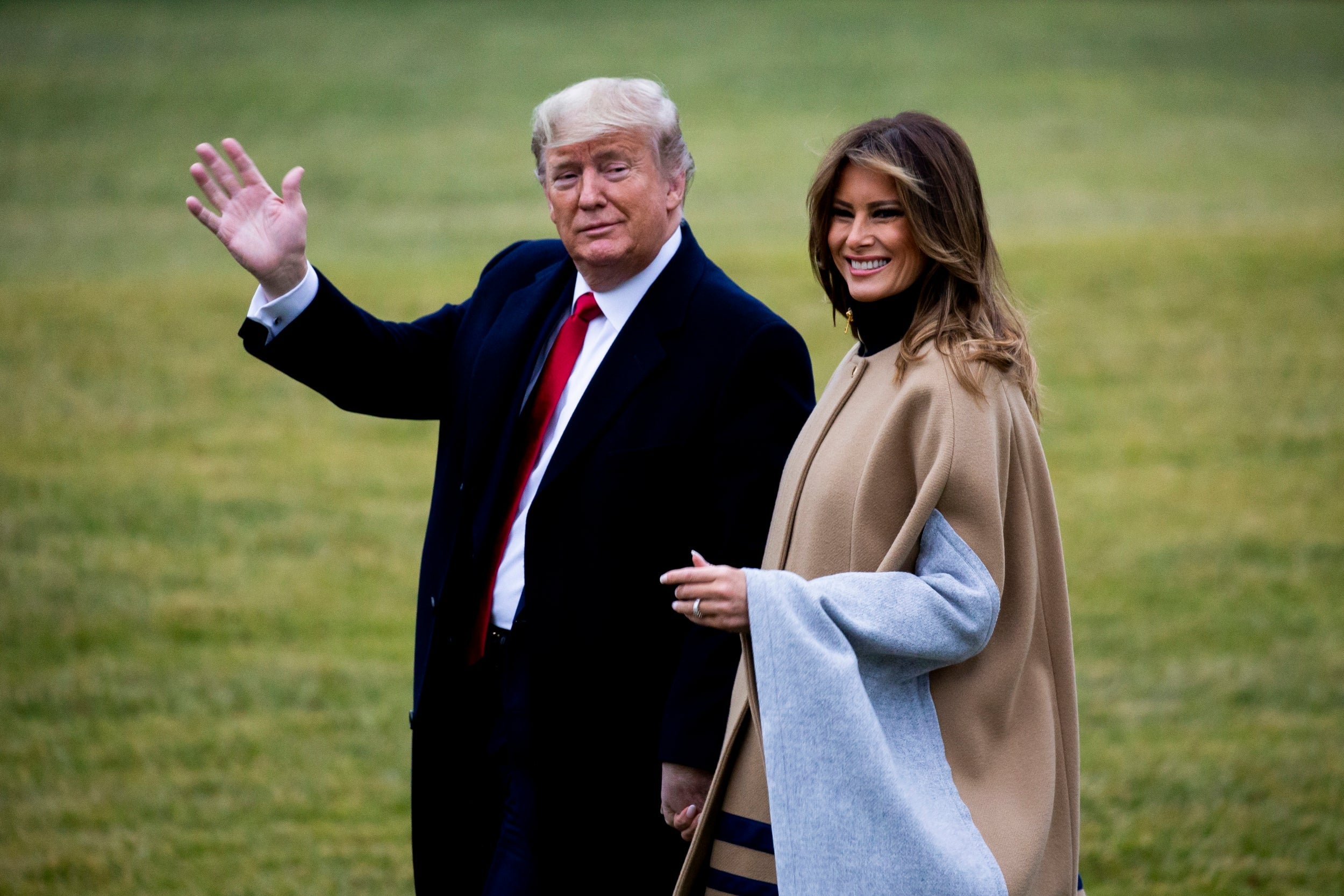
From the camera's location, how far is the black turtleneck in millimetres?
2773

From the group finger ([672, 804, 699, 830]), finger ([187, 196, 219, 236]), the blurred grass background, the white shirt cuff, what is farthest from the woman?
finger ([187, 196, 219, 236])

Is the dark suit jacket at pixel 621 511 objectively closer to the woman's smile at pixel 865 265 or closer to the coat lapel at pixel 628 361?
the coat lapel at pixel 628 361

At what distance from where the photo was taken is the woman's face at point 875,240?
2734 mm

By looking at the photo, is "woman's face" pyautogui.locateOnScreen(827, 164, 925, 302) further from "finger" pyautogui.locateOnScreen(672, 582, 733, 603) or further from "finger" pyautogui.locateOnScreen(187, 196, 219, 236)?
"finger" pyautogui.locateOnScreen(187, 196, 219, 236)

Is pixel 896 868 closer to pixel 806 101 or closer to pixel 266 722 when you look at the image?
pixel 266 722

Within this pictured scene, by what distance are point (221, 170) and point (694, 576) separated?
1495mm

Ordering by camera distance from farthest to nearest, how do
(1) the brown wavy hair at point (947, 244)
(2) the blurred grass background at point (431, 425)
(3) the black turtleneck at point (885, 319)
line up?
(2) the blurred grass background at point (431, 425) < (3) the black turtleneck at point (885, 319) < (1) the brown wavy hair at point (947, 244)

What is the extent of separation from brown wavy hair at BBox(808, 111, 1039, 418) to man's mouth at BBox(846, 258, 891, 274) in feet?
0.23

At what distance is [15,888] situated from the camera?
4605 mm


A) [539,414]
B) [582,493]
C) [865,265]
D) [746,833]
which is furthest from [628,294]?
[746,833]

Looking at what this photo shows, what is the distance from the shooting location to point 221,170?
3.28 meters

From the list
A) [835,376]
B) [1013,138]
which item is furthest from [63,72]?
[835,376]

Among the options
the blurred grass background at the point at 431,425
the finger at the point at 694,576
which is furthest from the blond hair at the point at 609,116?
the finger at the point at 694,576

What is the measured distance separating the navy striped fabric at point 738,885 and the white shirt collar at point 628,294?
3.65 ft
